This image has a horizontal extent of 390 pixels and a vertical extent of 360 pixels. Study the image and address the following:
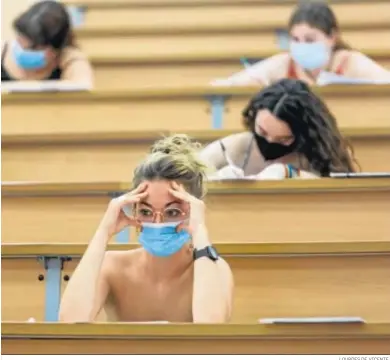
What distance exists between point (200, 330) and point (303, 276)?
10.8 inches

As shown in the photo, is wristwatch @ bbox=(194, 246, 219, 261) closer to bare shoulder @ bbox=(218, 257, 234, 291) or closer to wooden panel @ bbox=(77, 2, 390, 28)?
bare shoulder @ bbox=(218, 257, 234, 291)

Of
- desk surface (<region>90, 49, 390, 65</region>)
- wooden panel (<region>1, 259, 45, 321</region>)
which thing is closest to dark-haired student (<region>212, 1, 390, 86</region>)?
desk surface (<region>90, 49, 390, 65</region>)

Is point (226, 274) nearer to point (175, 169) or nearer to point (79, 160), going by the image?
point (175, 169)

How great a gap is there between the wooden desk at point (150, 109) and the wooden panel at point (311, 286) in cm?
47

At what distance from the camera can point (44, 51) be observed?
1.52 metres

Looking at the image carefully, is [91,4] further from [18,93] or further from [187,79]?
[18,93]

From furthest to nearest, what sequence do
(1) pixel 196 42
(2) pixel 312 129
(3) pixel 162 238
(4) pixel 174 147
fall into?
(1) pixel 196 42
(2) pixel 312 129
(4) pixel 174 147
(3) pixel 162 238

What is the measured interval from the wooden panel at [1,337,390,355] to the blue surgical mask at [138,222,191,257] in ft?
→ 0.65

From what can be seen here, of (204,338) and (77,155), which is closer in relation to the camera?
(204,338)

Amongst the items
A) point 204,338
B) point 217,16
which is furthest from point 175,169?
point 217,16

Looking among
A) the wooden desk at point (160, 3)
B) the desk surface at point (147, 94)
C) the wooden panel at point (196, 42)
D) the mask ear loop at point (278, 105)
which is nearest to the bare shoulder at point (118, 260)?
the mask ear loop at point (278, 105)

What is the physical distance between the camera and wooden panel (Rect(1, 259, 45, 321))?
1011 millimetres

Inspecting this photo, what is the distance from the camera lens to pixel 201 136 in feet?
4.27

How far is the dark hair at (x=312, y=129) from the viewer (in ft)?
4.02
